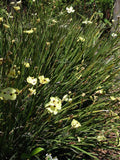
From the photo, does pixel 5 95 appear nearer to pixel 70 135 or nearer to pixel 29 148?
pixel 29 148

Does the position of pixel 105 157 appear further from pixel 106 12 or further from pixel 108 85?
pixel 106 12

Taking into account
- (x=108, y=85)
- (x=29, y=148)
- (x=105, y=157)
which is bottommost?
(x=105, y=157)

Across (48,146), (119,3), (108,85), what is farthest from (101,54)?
(119,3)

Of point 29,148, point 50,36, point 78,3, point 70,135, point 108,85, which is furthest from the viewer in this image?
point 78,3

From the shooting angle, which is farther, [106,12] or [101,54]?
[106,12]

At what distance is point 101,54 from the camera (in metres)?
2.56

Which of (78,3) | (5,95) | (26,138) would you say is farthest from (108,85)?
(78,3)

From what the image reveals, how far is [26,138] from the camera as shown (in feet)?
5.01

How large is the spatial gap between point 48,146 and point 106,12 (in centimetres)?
400

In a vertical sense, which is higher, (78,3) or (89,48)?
(78,3)

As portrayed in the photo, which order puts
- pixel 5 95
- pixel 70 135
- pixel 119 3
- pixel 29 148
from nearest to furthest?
pixel 5 95
pixel 29 148
pixel 70 135
pixel 119 3

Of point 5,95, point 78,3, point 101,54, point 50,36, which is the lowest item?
point 5,95

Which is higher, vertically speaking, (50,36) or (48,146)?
(50,36)

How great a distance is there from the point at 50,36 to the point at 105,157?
5.11ft
